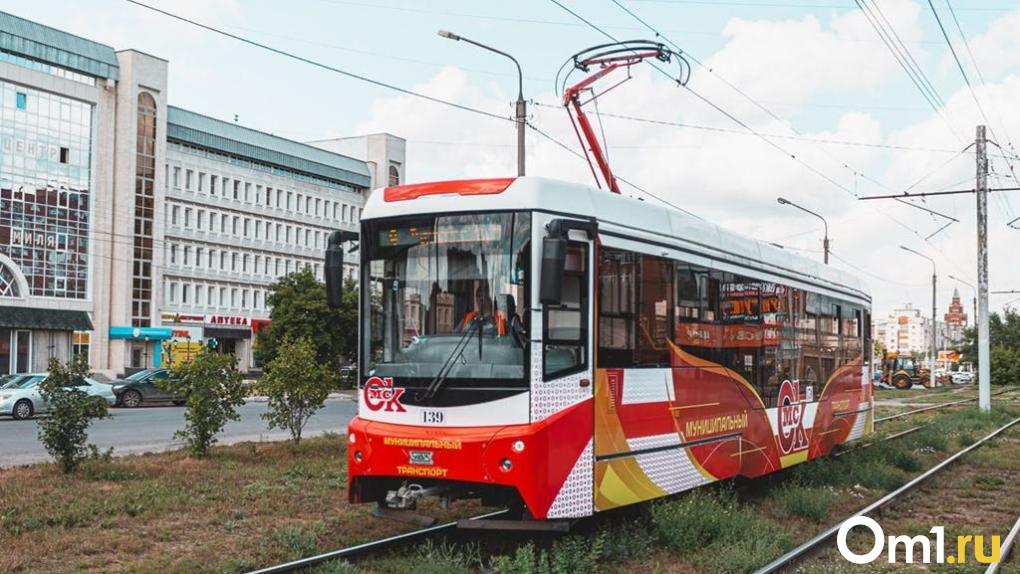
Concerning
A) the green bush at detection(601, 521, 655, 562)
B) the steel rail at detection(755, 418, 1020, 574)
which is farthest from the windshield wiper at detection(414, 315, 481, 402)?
the steel rail at detection(755, 418, 1020, 574)

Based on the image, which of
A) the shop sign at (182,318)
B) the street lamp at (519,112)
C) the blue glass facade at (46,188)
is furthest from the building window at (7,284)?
the street lamp at (519,112)

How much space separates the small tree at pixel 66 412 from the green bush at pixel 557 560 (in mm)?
7473

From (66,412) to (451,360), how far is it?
717 cm

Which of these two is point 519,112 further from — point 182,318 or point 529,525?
point 182,318

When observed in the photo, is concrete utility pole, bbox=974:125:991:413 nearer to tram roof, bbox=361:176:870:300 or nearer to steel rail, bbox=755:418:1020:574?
steel rail, bbox=755:418:1020:574

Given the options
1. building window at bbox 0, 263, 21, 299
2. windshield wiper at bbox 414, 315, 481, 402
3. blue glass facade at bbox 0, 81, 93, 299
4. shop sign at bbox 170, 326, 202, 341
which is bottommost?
windshield wiper at bbox 414, 315, 481, 402

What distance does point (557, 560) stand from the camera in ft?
27.0

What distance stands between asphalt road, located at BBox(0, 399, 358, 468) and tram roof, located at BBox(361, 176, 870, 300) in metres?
8.59

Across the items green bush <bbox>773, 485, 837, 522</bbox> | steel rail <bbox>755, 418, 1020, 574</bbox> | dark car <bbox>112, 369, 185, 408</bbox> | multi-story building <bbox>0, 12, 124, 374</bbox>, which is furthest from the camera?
multi-story building <bbox>0, 12, 124, 374</bbox>

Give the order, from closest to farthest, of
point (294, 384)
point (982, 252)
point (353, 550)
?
point (353, 550)
point (294, 384)
point (982, 252)

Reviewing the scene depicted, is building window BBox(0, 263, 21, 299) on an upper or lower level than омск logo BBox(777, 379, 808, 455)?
upper

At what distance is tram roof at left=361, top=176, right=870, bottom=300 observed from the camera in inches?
357

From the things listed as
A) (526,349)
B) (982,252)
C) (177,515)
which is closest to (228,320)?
(982,252)

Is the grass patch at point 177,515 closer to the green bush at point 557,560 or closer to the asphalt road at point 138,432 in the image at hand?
the green bush at point 557,560
